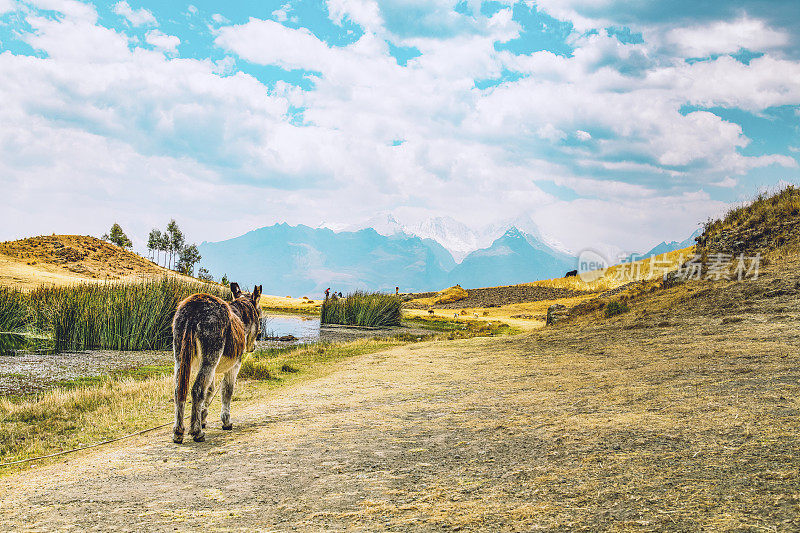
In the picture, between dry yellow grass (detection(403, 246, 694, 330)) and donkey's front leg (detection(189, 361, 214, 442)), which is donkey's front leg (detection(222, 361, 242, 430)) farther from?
dry yellow grass (detection(403, 246, 694, 330))

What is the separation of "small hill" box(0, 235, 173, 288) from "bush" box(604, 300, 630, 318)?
4416 cm

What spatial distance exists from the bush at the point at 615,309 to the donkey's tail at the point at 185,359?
16.7 m

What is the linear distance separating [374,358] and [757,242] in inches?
596

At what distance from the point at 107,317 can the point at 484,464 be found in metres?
19.5

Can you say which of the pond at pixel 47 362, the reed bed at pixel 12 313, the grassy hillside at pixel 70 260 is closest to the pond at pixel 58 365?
the pond at pixel 47 362

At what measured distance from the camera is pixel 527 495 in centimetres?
433

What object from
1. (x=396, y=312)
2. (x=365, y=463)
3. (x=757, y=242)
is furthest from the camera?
(x=396, y=312)

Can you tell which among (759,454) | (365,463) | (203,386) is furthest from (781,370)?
(203,386)

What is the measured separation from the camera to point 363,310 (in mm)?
36188

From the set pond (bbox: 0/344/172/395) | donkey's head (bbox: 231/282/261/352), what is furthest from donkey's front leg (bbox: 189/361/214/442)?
pond (bbox: 0/344/172/395)

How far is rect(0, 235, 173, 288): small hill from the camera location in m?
52.5

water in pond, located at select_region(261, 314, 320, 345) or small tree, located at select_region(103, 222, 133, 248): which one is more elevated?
small tree, located at select_region(103, 222, 133, 248)

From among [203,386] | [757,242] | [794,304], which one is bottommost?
[203,386]

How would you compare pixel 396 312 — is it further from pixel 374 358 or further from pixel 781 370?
pixel 781 370
